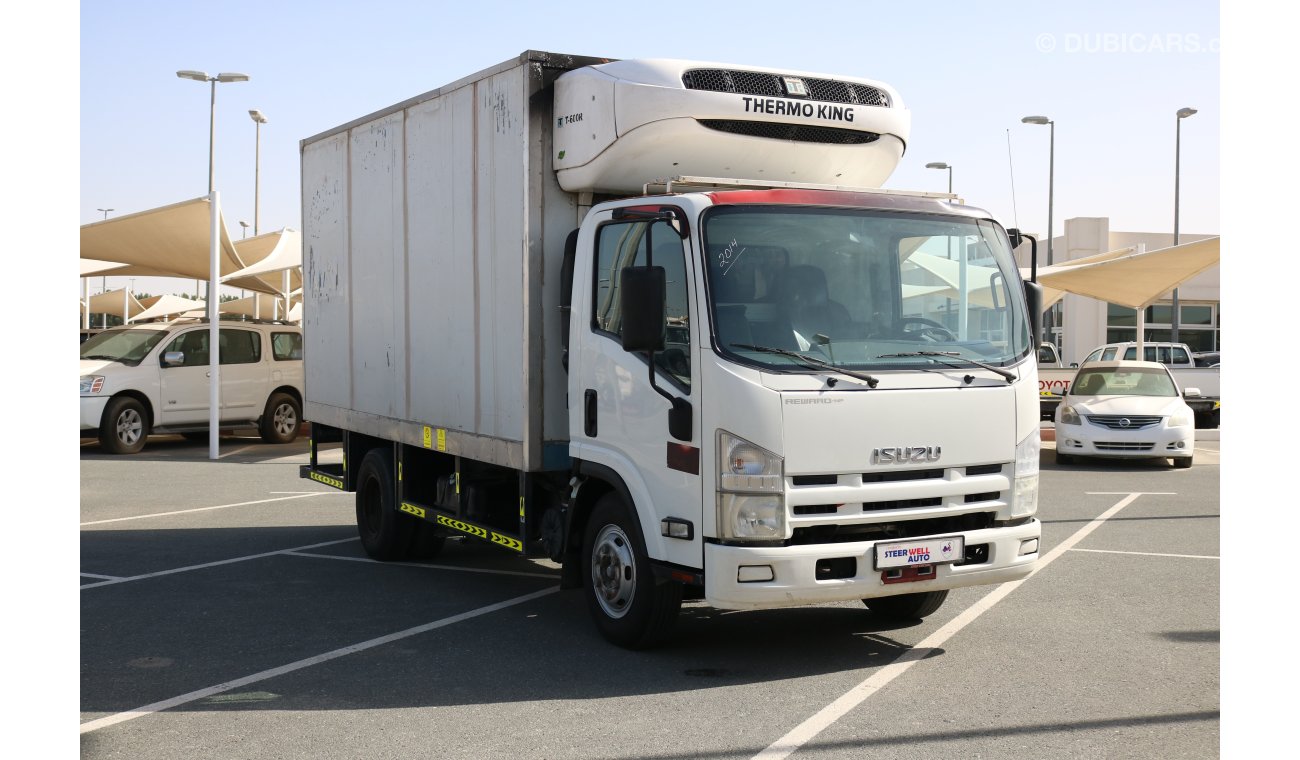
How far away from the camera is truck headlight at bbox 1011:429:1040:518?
701 cm

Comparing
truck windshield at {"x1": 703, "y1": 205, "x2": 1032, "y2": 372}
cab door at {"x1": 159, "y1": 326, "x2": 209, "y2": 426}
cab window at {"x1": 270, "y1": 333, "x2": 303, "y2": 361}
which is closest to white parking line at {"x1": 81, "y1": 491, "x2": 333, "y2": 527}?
cab door at {"x1": 159, "y1": 326, "x2": 209, "y2": 426}

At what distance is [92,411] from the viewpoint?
19.5m

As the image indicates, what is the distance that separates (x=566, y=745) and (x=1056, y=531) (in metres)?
7.79

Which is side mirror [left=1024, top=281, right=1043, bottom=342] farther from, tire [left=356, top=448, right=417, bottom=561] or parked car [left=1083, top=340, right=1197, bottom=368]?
parked car [left=1083, top=340, right=1197, bottom=368]

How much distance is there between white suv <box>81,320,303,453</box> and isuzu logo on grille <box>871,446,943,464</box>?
15.4 m

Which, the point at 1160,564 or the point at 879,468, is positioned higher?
the point at 879,468

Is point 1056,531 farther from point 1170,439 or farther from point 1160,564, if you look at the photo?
point 1170,439

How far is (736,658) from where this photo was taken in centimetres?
716

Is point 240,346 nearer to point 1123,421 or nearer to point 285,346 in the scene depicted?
point 285,346

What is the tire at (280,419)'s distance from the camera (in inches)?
853

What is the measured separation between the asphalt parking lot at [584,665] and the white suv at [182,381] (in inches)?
361

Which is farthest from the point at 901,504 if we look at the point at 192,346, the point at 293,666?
the point at 192,346

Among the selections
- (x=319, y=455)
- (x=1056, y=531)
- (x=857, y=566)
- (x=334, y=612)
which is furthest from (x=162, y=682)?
(x=1056, y=531)

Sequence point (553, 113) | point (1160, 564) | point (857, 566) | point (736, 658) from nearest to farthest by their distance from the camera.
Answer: point (857, 566) → point (736, 658) → point (553, 113) → point (1160, 564)
